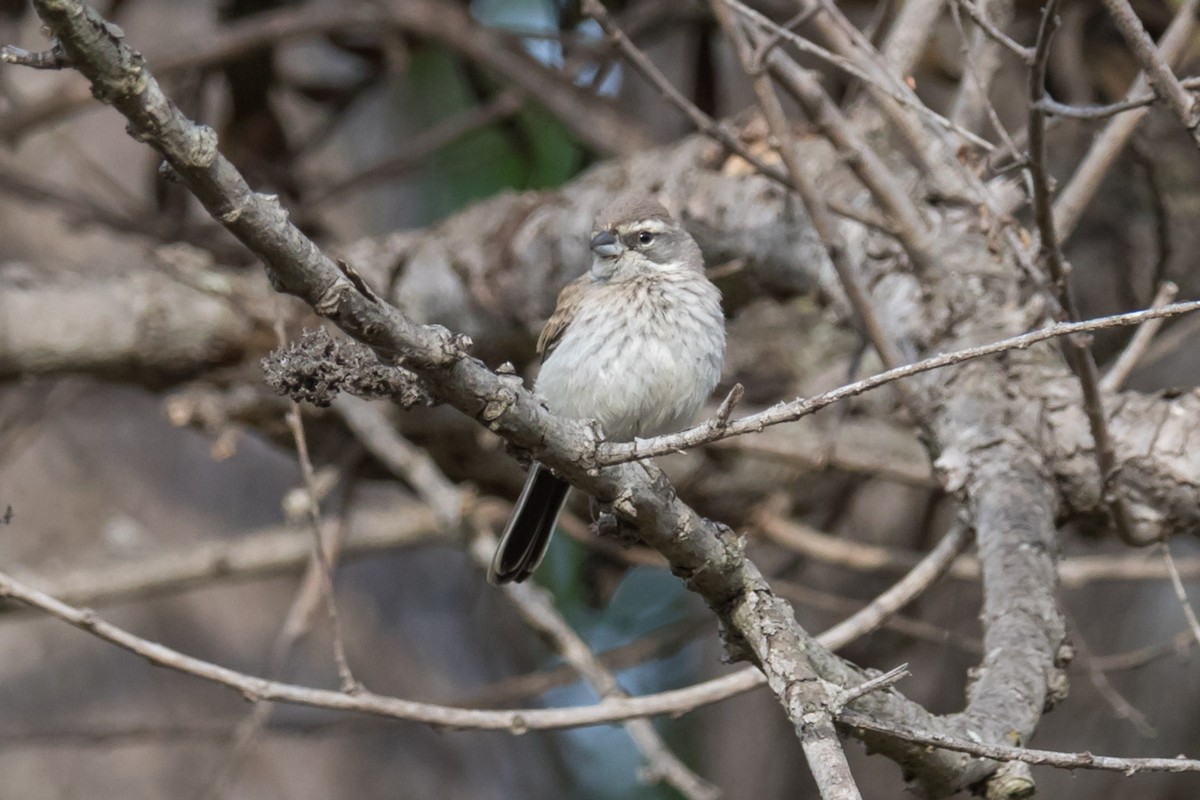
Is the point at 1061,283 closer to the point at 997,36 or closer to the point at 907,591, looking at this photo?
the point at 997,36

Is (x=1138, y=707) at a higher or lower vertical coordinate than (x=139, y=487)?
lower

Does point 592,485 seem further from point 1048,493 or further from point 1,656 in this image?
point 1,656

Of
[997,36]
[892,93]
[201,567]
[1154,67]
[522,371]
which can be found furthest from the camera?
[522,371]

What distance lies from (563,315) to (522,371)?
2.02 metres

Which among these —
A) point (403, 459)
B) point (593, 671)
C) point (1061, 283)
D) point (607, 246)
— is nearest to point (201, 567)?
point (403, 459)

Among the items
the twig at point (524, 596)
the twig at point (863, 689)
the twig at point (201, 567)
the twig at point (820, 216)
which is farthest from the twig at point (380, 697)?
the twig at point (201, 567)

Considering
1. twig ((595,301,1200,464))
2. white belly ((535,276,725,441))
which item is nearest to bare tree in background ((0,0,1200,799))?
white belly ((535,276,725,441))

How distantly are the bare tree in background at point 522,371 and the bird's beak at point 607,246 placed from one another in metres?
0.42

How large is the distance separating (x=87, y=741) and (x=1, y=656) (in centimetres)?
77

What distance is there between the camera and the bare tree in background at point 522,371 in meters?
3.12

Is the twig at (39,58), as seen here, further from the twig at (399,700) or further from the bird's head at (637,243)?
the bird's head at (637,243)

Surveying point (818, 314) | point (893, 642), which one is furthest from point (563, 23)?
point (893, 642)

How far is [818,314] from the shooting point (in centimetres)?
Result: 590

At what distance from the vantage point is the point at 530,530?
10.8 feet
